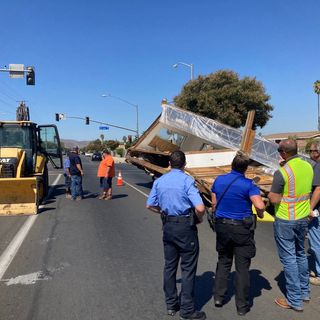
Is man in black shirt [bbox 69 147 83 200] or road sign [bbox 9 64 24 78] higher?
road sign [bbox 9 64 24 78]

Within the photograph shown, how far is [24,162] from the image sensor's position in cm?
1352

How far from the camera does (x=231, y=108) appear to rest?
32.1 meters

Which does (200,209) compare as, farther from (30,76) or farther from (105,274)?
(30,76)

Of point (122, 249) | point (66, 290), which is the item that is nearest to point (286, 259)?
point (66, 290)

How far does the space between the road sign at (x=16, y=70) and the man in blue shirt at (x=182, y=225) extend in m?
23.5

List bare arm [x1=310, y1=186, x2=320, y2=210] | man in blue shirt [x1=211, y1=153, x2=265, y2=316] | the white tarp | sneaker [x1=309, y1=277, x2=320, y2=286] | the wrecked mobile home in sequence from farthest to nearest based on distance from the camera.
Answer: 1. the white tarp
2. the wrecked mobile home
3. sneaker [x1=309, y1=277, x2=320, y2=286]
4. bare arm [x1=310, y1=186, x2=320, y2=210]
5. man in blue shirt [x1=211, y1=153, x2=265, y2=316]

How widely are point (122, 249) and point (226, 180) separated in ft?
11.1

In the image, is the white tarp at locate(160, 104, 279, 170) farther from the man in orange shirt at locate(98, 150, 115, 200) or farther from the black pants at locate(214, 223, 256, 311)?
the black pants at locate(214, 223, 256, 311)

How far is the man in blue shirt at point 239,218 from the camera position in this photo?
455 centimetres

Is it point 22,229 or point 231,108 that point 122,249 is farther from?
point 231,108

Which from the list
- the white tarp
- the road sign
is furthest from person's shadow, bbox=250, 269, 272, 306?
the road sign

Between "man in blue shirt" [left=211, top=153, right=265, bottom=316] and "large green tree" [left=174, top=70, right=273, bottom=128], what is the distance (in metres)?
27.1

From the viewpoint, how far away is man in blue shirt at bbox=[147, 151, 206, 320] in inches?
173

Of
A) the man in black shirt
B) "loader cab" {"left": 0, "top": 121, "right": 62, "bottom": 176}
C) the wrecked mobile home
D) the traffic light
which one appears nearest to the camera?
the wrecked mobile home
